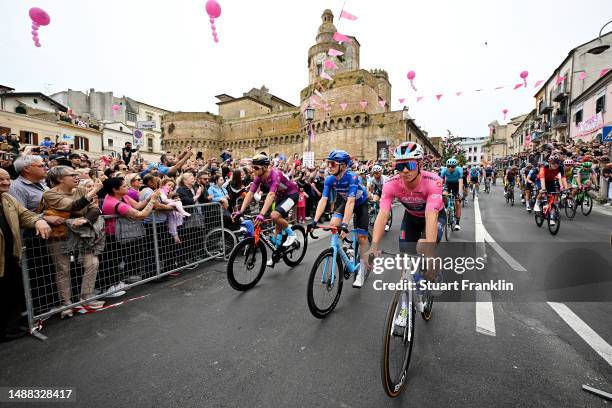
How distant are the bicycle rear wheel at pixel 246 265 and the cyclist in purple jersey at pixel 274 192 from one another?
0.43 metres

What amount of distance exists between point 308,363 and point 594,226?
35.0 feet

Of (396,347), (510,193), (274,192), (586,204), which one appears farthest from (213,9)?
(510,193)

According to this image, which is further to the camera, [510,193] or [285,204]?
[510,193]

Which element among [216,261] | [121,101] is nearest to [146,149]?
[121,101]

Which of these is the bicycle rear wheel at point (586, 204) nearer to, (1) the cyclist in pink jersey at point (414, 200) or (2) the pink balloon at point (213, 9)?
(1) the cyclist in pink jersey at point (414, 200)

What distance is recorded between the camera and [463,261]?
178 inches

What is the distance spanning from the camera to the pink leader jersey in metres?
3.24

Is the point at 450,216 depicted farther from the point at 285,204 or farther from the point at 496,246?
the point at 285,204

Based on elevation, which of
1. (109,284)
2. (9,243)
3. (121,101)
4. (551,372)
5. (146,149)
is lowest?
(551,372)

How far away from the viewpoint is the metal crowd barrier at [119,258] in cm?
363

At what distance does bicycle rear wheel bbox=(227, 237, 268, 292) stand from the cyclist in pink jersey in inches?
94.3

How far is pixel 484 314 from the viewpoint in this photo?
3754 millimetres

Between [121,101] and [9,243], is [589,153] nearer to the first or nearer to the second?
[9,243]

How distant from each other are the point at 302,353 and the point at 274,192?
2790 millimetres
